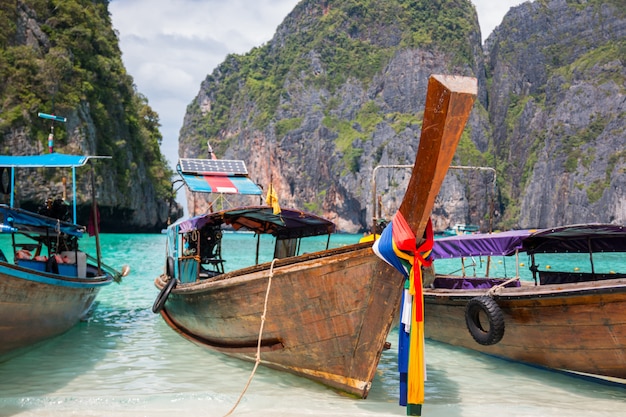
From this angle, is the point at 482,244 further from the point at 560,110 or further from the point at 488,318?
the point at 560,110

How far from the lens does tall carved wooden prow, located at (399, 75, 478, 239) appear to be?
13.3 feet

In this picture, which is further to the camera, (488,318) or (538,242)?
(538,242)

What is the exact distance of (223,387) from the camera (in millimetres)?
6652

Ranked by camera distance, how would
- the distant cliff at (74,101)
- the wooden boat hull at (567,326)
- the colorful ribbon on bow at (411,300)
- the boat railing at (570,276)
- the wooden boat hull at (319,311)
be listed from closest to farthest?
1. the colorful ribbon on bow at (411,300)
2. the wooden boat hull at (319,311)
3. the wooden boat hull at (567,326)
4. the boat railing at (570,276)
5. the distant cliff at (74,101)

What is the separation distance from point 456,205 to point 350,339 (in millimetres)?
79835

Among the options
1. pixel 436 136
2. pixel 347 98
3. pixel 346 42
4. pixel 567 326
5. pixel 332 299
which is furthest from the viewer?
pixel 346 42

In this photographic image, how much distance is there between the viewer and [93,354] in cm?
829

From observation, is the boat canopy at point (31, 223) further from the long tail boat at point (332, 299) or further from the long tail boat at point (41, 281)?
the long tail boat at point (332, 299)

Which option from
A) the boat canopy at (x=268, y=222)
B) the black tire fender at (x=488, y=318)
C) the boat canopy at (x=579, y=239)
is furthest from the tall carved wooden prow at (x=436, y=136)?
the boat canopy at (x=579, y=239)

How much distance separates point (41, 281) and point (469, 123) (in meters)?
94.1

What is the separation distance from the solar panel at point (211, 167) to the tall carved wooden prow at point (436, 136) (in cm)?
632

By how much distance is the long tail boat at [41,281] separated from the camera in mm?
6648

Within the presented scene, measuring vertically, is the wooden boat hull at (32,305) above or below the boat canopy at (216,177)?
below

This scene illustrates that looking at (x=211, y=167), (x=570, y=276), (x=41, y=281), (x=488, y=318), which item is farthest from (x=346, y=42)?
(x=41, y=281)
